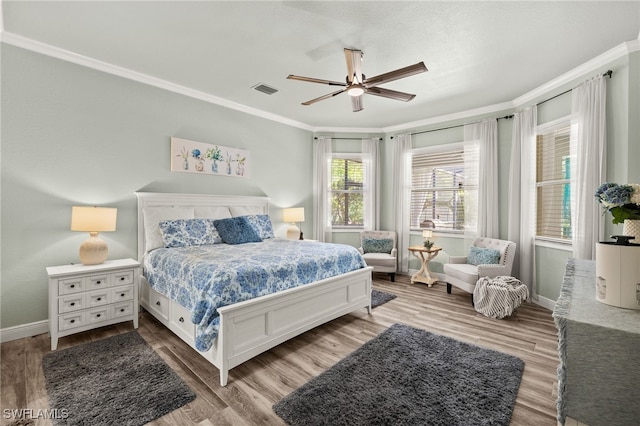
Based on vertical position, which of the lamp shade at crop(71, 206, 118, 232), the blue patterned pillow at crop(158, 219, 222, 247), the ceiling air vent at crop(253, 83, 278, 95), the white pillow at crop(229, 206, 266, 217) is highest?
the ceiling air vent at crop(253, 83, 278, 95)

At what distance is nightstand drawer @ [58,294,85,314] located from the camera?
8.62ft

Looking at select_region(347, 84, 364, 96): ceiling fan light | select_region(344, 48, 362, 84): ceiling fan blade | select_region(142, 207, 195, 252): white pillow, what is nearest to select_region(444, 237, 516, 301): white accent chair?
select_region(347, 84, 364, 96): ceiling fan light

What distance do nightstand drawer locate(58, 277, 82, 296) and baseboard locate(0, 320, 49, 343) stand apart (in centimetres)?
70

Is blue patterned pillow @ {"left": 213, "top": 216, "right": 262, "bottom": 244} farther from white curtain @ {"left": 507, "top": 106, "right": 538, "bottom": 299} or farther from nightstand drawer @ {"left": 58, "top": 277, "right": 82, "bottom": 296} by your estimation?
white curtain @ {"left": 507, "top": 106, "right": 538, "bottom": 299}

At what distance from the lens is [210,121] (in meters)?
4.30

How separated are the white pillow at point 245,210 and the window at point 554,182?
13.7 feet

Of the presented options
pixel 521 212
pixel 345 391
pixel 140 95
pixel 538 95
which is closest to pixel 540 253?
pixel 521 212

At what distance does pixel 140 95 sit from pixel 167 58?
73 cm

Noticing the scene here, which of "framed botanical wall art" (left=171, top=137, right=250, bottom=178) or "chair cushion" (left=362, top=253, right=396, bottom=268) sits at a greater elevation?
"framed botanical wall art" (left=171, top=137, right=250, bottom=178)

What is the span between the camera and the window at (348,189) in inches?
236

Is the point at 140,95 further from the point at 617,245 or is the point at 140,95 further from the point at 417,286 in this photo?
the point at 417,286

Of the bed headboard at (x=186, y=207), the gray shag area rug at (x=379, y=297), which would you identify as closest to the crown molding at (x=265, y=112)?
the bed headboard at (x=186, y=207)

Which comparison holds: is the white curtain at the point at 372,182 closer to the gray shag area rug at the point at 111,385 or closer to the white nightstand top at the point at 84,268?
the white nightstand top at the point at 84,268

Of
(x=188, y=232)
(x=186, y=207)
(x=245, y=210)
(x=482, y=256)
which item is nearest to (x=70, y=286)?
(x=188, y=232)
